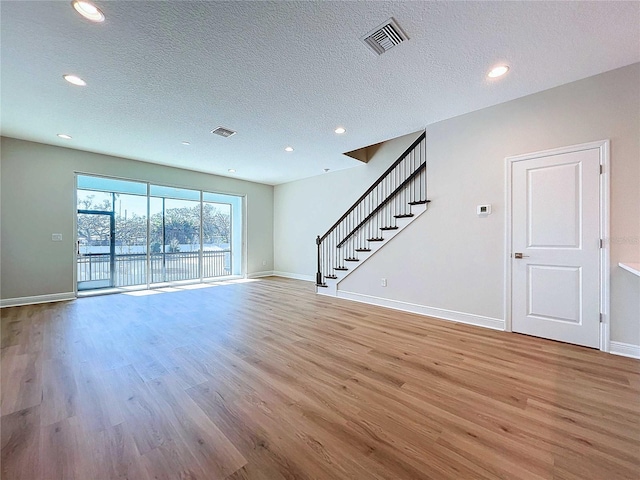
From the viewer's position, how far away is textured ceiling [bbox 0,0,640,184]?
1910 millimetres

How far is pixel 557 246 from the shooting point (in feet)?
9.52

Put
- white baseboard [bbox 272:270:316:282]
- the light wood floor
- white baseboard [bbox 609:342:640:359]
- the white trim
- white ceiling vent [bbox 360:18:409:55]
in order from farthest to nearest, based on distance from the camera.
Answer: white baseboard [bbox 272:270:316:282] → white baseboard [bbox 609:342:640:359] → the white trim → white ceiling vent [bbox 360:18:409:55] → the light wood floor

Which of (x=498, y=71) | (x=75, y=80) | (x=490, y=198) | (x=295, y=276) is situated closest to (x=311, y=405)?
(x=490, y=198)

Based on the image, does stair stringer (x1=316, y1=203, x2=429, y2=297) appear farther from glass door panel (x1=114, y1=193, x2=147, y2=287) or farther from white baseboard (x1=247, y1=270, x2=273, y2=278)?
glass door panel (x1=114, y1=193, x2=147, y2=287)

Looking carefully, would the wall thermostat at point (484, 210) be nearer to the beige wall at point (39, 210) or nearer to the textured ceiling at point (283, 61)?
the textured ceiling at point (283, 61)

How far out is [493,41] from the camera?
85.4 inches

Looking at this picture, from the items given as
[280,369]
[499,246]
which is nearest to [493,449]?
[280,369]

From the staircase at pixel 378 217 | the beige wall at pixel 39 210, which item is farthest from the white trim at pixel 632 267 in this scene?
the beige wall at pixel 39 210

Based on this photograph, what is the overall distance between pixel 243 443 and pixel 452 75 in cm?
370

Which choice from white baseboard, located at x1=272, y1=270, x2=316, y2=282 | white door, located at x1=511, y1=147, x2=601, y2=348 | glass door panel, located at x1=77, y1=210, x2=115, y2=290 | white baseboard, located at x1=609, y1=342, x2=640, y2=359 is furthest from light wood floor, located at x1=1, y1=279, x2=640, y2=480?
white baseboard, located at x1=272, y1=270, x2=316, y2=282

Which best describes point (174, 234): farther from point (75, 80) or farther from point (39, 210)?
point (75, 80)

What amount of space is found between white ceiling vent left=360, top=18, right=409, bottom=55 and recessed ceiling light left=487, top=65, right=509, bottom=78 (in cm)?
114

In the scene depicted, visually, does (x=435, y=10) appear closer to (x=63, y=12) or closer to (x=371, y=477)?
(x=63, y=12)

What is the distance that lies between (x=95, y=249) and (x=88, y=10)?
17.8 ft
